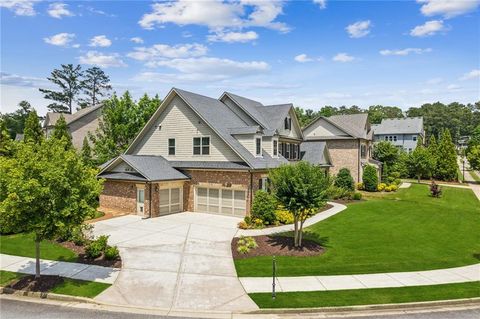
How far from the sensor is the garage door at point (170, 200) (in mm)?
25984

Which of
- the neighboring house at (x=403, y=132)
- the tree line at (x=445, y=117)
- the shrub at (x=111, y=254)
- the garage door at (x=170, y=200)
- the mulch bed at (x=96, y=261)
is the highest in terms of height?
the tree line at (x=445, y=117)

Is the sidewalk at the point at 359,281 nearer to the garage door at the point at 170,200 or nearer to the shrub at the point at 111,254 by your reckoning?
the shrub at the point at 111,254

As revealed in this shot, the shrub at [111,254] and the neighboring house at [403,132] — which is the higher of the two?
the neighboring house at [403,132]

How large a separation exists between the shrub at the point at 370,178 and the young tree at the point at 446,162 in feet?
79.4

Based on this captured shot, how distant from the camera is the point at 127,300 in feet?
37.4

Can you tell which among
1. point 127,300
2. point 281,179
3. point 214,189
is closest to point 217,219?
point 214,189

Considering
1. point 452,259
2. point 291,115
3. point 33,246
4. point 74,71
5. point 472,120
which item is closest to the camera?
point 452,259

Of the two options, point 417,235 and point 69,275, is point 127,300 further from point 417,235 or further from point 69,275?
point 417,235

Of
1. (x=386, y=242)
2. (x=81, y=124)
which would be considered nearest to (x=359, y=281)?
(x=386, y=242)

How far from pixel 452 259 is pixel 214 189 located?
16.7m

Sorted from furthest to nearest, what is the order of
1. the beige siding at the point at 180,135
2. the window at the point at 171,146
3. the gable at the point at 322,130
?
1. the gable at the point at 322,130
2. the window at the point at 171,146
3. the beige siding at the point at 180,135

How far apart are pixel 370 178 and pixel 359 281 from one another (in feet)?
97.3

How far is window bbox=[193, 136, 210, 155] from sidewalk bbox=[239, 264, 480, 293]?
603 inches

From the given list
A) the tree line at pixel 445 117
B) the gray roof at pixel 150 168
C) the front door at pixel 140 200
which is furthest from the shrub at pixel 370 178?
the tree line at pixel 445 117
